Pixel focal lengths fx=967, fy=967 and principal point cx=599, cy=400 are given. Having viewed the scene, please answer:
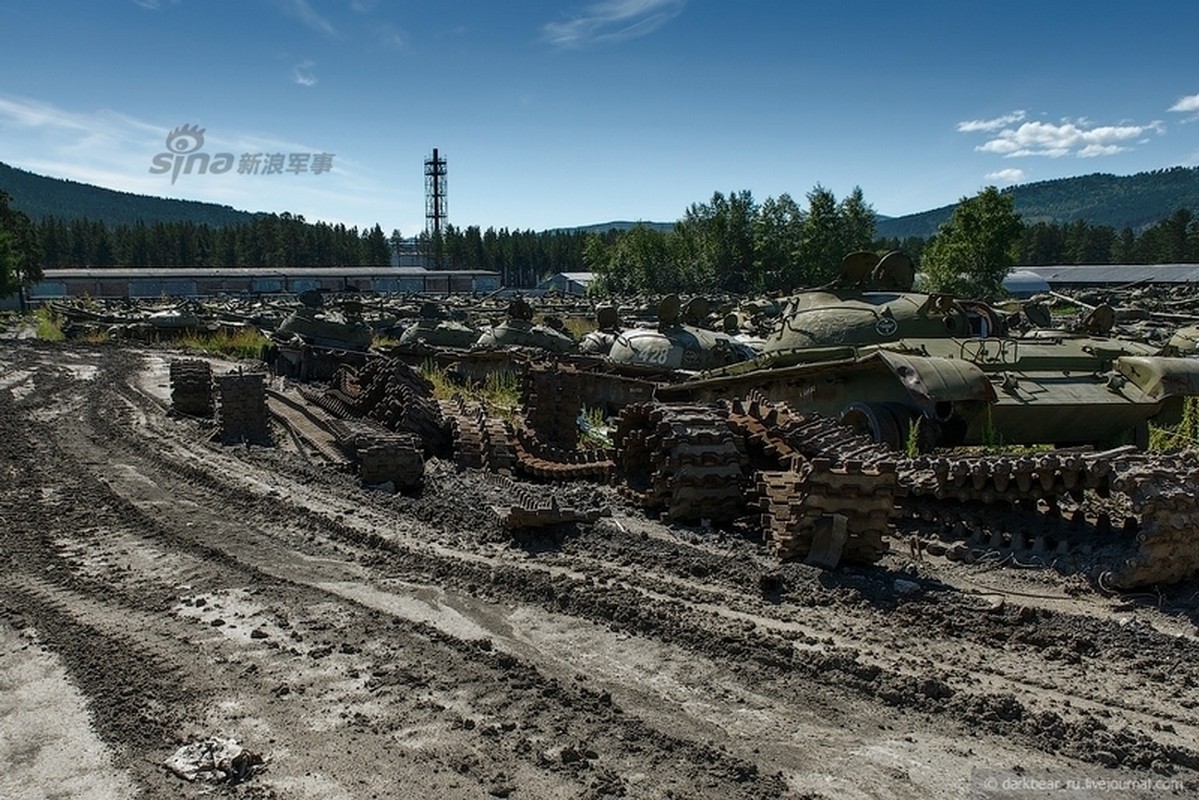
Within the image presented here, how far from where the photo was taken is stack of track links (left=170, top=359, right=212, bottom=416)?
642 inches

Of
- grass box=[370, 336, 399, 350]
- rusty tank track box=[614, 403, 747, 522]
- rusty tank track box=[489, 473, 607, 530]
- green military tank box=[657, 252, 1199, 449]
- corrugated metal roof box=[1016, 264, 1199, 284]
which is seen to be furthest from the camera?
corrugated metal roof box=[1016, 264, 1199, 284]

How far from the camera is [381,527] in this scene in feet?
27.8

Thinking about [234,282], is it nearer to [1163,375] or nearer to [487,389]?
[487,389]

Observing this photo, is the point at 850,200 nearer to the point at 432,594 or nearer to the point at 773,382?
the point at 773,382

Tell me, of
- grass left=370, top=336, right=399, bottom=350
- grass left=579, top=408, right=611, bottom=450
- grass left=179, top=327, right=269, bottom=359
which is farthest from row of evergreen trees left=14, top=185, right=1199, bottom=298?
grass left=579, top=408, right=611, bottom=450

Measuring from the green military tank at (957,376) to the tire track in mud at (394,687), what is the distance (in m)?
5.74

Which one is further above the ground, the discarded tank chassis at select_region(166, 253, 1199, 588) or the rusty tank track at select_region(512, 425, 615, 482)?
the discarded tank chassis at select_region(166, 253, 1199, 588)

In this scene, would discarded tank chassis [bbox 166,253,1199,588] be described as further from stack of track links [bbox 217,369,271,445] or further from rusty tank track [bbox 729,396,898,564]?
stack of track links [bbox 217,369,271,445]

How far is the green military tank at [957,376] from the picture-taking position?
9.48 metres

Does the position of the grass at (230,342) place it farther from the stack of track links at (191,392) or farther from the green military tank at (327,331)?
the stack of track links at (191,392)

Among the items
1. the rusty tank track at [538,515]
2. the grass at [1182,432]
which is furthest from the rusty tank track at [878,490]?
the grass at [1182,432]

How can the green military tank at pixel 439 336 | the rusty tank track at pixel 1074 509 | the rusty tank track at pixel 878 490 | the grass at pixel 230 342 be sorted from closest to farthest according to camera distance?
the rusty tank track at pixel 1074 509
the rusty tank track at pixel 878 490
the green military tank at pixel 439 336
the grass at pixel 230 342

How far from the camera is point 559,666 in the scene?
5234 mm

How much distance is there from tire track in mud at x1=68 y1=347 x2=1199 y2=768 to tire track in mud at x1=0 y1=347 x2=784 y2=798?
34.9 inches
